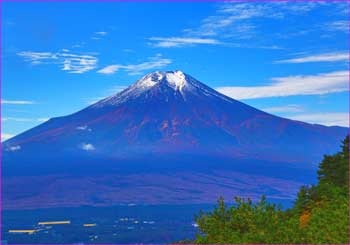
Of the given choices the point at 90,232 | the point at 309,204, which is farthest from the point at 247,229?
the point at 90,232

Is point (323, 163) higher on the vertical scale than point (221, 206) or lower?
higher

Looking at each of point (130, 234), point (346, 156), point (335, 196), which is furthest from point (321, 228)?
point (130, 234)

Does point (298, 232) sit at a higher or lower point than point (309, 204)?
lower

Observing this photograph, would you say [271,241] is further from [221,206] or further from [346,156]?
[346,156]

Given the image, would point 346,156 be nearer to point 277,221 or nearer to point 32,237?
point 277,221

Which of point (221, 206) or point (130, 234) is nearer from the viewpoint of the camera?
point (221, 206)

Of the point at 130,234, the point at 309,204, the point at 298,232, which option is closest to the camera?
the point at 298,232

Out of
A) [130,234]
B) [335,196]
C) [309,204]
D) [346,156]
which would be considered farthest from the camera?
[130,234]

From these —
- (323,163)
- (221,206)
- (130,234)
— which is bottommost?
(221,206)

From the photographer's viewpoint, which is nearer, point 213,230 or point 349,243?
point 349,243

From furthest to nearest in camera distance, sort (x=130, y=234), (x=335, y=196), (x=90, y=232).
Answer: (x=90, y=232), (x=130, y=234), (x=335, y=196)
